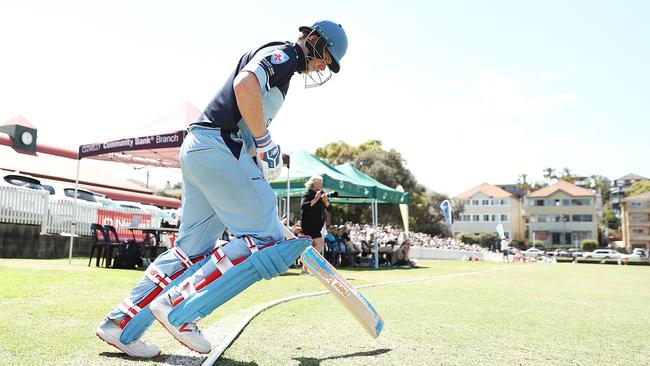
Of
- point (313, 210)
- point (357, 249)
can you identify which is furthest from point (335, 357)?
point (357, 249)

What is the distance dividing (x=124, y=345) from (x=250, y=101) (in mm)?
1604

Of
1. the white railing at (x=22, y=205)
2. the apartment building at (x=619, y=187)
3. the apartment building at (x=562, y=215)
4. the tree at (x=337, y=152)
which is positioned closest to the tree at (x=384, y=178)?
the tree at (x=337, y=152)

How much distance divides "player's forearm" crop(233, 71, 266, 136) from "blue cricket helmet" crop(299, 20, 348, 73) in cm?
62

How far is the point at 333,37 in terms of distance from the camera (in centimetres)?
304

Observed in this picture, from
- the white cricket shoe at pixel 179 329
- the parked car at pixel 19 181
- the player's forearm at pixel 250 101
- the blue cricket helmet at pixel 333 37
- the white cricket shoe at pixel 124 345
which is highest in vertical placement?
the parked car at pixel 19 181

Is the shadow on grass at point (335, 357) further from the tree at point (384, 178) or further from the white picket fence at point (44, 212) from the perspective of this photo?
the tree at point (384, 178)

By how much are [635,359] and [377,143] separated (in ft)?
172

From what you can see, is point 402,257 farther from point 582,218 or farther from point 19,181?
point 582,218

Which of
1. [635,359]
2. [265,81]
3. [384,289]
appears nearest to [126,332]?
[265,81]

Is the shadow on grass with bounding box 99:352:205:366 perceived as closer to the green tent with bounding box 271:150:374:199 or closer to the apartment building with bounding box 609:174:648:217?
the green tent with bounding box 271:150:374:199

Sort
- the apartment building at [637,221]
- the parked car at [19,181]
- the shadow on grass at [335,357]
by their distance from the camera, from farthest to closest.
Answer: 1. the apartment building at [637,221]
2. the parked car at [19,181]
3. the shadow on grass at [335,357]

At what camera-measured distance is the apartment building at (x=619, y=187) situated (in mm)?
137038

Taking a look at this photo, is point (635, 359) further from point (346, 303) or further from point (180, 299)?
point (180, 299)

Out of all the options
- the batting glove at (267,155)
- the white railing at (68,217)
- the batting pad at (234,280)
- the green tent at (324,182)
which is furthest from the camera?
the white railing at (68,217)
